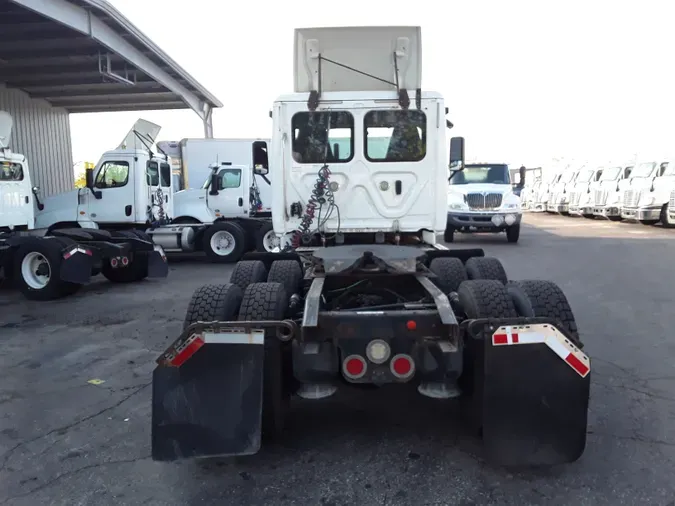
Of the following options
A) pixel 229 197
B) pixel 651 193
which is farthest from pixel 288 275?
pixel 651 193

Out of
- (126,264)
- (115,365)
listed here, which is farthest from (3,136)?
(115,365)

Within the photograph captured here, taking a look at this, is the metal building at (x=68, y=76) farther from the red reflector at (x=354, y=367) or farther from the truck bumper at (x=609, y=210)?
the truck bumper at (x=609, y=210)

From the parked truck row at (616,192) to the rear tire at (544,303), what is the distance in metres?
17.6

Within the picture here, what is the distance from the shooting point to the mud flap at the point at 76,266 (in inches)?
337

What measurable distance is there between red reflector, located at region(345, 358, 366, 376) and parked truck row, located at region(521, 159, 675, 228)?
18.8 metres

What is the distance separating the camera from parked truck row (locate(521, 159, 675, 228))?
19.5 meters

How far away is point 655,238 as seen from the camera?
1645 centimetres

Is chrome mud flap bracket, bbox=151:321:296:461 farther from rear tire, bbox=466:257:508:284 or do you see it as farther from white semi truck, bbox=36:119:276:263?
white semi truck, bbox=36:119:276:263

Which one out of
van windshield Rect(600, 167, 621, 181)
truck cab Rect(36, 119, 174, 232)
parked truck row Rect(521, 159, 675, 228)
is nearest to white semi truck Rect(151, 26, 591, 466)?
truck cab Rect(36, 119, 174, 232)

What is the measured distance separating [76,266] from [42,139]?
12357mm

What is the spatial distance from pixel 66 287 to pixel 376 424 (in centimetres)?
671

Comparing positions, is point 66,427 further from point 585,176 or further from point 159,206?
point 585,176

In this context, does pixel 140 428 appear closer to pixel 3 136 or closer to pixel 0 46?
pixel 3 136

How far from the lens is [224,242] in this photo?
43.9 feet
